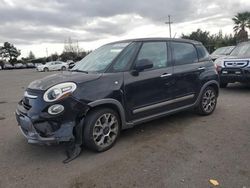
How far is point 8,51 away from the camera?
288 feet

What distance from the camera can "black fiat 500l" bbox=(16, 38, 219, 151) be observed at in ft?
12.5

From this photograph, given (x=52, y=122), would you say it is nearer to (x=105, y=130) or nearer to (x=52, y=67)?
(x=105, y=130)

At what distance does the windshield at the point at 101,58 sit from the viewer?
457cm

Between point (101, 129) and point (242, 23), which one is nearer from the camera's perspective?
point (101, 129)

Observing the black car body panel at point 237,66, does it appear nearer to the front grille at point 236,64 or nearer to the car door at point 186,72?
the front grille at point 236,64

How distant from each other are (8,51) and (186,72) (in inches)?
3637

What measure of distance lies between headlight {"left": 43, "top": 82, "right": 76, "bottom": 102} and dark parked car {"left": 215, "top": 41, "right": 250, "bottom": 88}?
617 cm

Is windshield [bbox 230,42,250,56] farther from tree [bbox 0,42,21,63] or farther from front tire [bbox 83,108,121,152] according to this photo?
tree [bbox 0,42,21,63]

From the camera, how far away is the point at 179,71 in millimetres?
5207

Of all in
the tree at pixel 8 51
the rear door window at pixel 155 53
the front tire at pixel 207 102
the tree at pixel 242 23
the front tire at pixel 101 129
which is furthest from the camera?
the tree at pixel 8 51

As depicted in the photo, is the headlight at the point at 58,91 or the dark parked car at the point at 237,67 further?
the dark parked car at the point at 237,67

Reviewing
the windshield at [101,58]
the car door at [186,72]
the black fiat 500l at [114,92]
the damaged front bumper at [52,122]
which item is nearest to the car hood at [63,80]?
the black fiat 500l at [114,92]

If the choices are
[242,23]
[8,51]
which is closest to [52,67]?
[242,23]

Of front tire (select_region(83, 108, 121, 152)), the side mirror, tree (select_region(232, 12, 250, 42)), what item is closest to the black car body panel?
the side mirror
